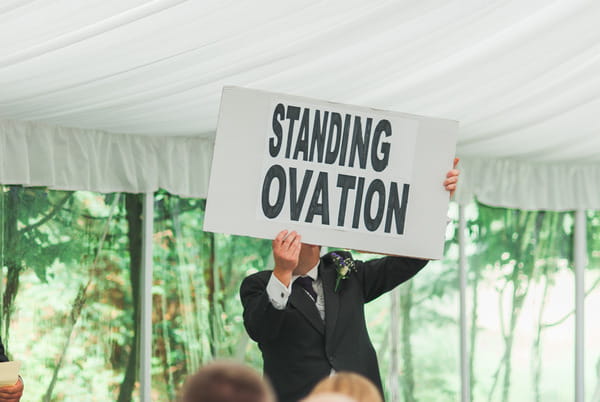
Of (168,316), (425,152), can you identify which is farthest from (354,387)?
(168,316)

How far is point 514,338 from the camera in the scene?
6.57 meters

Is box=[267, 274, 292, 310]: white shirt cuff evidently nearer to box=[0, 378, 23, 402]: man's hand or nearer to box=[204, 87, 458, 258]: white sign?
box=[204, 87, 458, 258]: white sign

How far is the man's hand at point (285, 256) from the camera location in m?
2.69

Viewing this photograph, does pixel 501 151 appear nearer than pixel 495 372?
Yes

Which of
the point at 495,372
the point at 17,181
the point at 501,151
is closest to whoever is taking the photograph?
the point at 17,181

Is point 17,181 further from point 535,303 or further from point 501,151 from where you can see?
point 535,303

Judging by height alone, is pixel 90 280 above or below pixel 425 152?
below

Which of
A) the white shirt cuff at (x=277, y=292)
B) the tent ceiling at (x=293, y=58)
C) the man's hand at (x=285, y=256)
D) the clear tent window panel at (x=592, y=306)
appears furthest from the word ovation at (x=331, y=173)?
the clear tent window panel at (x=592, y=306)

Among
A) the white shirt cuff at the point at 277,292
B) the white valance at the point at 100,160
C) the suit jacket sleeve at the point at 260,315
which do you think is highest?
the white valance at the point at 100,160

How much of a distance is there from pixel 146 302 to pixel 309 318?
2.58 metres

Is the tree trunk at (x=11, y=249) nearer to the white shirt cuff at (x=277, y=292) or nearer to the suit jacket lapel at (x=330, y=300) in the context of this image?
the suit jacket lapel at (x=330, y=300)

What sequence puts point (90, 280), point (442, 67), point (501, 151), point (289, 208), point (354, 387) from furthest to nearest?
point (501, 151), point (90, 280), point (442, 67), point (289, 208), point (354, 387)

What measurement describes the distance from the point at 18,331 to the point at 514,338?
366cm

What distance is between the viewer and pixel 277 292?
2.71 metres
